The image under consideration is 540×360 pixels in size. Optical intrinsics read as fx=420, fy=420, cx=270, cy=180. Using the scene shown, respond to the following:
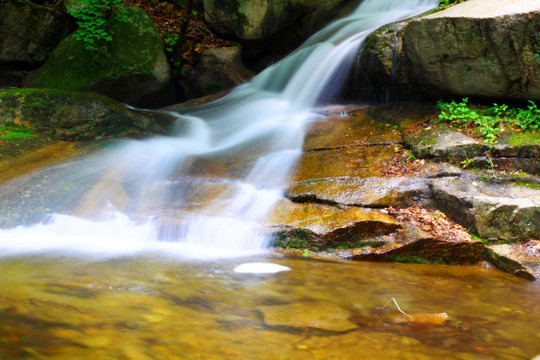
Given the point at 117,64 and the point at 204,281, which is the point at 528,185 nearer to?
the point at 204,281

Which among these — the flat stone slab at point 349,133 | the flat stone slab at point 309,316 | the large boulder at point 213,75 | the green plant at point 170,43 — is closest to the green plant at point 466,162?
the flat stone slab at point 349,133

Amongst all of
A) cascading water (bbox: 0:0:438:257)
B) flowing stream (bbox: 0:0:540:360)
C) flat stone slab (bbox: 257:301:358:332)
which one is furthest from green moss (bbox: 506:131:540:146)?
flat stone slab (bbox: 257:301:358:332)

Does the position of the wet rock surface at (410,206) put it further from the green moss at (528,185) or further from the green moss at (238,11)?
the green moss at (238,11)

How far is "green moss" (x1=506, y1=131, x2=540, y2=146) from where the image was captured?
17.1 ft

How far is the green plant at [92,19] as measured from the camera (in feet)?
29.2

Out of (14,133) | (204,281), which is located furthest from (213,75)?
(204,281)

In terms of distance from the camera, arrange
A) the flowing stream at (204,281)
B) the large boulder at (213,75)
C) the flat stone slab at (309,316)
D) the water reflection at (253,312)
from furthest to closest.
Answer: the large boulder at (213,75)
the flat stone slab at (309,316)
the flowing stream at (204,281)
the water reflection at (253,312)

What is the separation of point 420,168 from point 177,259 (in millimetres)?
3271

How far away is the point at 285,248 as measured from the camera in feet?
15.7

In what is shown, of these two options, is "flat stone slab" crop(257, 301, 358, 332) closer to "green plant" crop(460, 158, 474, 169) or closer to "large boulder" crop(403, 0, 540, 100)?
"green plant" crop(460, 158, 474, 169)

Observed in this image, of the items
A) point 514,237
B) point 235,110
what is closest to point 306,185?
point 514,237

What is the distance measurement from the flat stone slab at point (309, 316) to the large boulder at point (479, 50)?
4.63 metres

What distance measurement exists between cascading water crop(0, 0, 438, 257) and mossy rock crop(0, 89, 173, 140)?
1.81ft

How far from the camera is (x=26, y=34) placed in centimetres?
963
